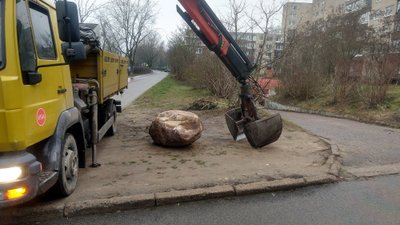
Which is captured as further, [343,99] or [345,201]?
[343,99]

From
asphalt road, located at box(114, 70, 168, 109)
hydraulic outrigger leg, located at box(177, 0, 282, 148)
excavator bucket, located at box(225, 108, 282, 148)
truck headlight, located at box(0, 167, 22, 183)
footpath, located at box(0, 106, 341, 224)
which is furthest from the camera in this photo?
asphalt road, located at box(114, 70, 168, 109)

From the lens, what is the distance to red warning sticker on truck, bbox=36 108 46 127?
3.65 m

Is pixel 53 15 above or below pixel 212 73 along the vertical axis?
above

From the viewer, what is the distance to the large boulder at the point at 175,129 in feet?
22.8

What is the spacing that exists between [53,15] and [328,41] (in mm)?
24383

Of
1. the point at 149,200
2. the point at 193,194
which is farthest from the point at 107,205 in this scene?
the point at 193,194

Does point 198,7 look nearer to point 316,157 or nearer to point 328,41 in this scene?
point 316,157

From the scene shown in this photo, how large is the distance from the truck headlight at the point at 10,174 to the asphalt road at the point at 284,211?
39.6 inches

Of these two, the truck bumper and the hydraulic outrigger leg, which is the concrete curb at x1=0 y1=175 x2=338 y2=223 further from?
the hydraulic outrigger leg

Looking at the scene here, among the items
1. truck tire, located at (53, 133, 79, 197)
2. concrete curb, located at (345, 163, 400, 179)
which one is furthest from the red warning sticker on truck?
concrete curb, located at (345, 163, 400, 179)

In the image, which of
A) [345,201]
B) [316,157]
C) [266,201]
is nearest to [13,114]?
[266,201]

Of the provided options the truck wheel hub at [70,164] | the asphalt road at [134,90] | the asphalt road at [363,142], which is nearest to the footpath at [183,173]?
the truck wheel hub at [70,164]

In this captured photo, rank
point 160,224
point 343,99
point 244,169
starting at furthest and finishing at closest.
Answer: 1. point 343,99
2. point 244,169
3. point 160,224

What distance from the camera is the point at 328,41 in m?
25.9
